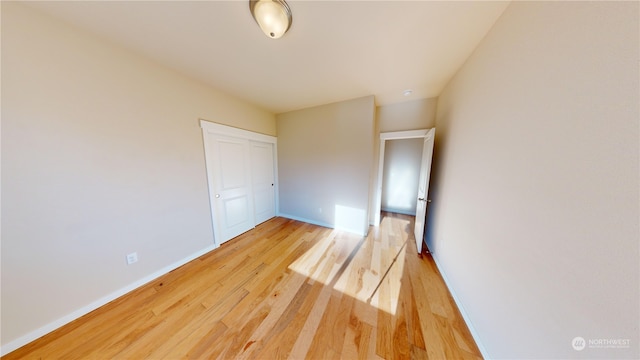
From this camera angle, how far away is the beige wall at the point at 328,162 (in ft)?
8.81

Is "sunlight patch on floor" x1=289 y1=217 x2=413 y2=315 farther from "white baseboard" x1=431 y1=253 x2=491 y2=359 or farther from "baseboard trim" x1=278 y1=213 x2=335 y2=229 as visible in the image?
"white baseboard" x1=431 y1=253 x2=491 y2=359

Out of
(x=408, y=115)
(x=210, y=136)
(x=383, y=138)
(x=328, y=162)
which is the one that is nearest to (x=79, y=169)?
(x=210, y=136)

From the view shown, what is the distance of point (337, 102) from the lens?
281 centimetres

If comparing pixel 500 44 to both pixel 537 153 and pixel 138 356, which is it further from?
pixel 138 356

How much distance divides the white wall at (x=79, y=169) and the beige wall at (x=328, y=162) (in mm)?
1699

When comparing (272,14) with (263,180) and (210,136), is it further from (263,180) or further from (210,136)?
(263,180)

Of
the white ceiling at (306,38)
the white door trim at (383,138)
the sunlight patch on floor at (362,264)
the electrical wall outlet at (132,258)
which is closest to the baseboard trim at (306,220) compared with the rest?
the sunlight patch on floor at (362,264)

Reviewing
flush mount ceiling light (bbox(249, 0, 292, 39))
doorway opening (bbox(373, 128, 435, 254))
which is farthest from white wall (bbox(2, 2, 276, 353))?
doorway opening (bbox(373, 128, 435, 254))

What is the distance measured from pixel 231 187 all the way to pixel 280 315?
6.63 ft

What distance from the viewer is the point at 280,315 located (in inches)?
57.1

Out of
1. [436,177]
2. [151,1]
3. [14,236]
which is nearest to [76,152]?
[14,236]

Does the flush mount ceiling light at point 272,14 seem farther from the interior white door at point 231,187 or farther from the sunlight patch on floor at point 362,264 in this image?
the sunlight patch on floor at point 362,264

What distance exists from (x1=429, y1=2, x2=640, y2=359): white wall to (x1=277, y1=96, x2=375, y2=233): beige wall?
4.79 feet

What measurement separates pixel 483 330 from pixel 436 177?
5.57ft
